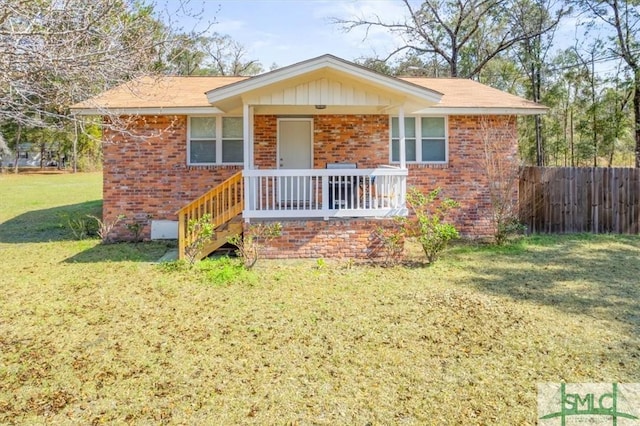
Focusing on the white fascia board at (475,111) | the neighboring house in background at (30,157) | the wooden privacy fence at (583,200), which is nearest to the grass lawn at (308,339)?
the wooden privacy fence at (583,200)

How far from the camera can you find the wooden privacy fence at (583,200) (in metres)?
10.9

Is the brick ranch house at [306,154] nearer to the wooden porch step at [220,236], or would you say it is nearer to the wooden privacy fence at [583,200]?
the wooden porch step at [220,236]

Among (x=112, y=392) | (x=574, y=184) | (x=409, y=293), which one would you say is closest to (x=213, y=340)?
(x=112, y=392)

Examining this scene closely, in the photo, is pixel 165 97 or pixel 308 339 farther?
pixel 165 97

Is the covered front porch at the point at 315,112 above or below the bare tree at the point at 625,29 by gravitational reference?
below

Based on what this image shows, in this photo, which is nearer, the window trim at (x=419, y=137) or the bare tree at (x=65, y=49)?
the bare tree at (x=65, y=49)

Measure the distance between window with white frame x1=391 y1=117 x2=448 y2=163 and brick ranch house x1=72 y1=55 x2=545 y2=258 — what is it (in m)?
0.03

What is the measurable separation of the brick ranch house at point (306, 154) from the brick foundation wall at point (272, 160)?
2cm

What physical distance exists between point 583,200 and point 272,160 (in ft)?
26.7

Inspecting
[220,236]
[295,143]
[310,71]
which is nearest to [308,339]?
[220,236]

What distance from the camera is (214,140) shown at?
33.7 feet

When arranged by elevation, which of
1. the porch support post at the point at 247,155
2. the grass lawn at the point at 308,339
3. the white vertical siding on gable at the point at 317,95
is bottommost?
the grass lawn at the point at 308,339

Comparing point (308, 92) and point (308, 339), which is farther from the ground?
point (308, 92)

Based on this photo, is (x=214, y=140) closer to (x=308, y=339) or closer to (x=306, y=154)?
(x=306, y=154)
